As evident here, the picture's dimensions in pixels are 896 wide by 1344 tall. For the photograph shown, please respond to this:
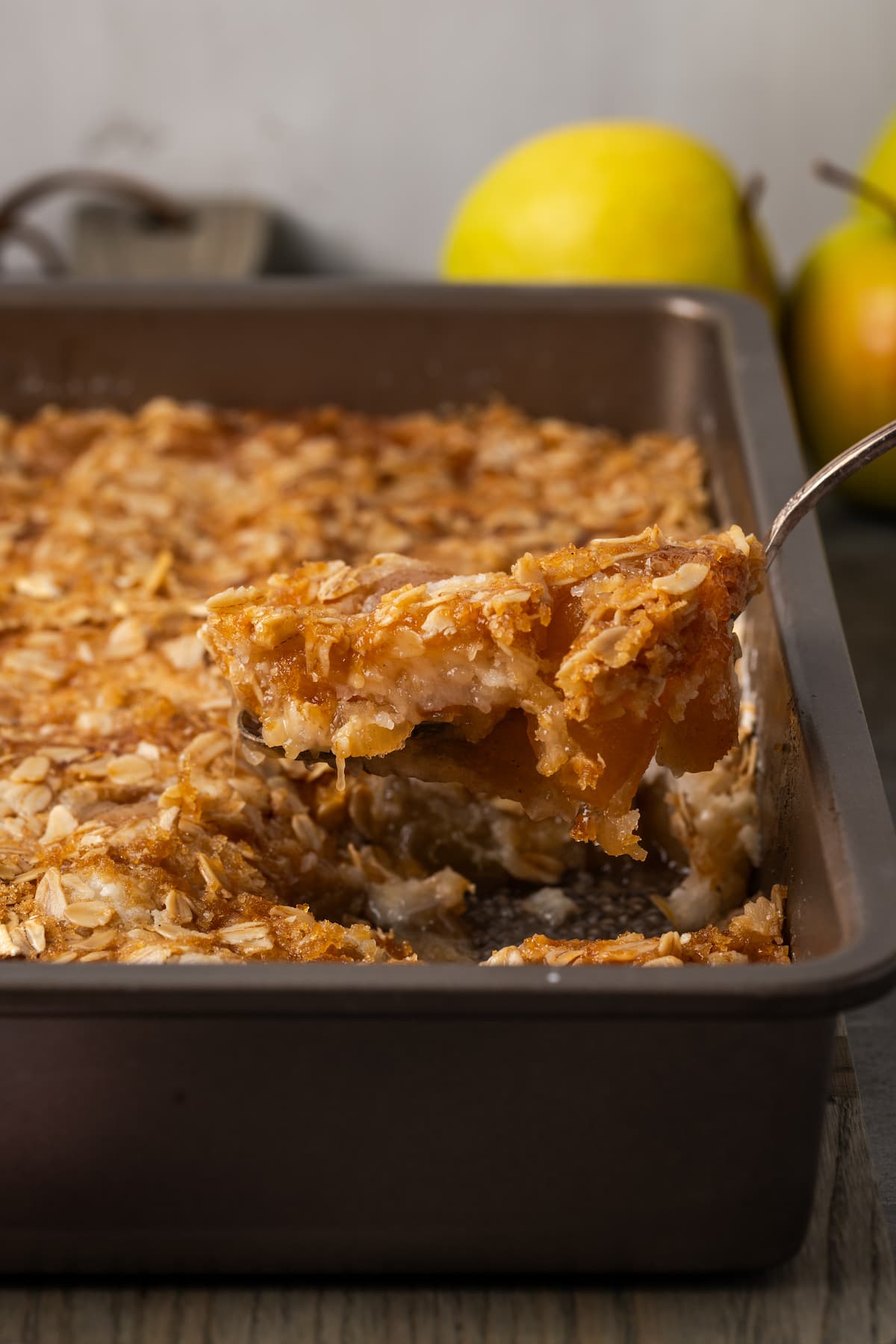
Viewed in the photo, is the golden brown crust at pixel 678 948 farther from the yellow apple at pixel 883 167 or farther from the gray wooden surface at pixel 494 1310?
the yellow apple at pixel 883 167

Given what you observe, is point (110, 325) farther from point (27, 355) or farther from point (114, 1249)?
point (114, 1249)

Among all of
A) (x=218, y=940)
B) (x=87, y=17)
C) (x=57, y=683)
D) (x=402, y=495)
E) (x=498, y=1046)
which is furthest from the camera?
(x=87, y=17)

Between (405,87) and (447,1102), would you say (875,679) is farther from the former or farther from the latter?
(405,87)

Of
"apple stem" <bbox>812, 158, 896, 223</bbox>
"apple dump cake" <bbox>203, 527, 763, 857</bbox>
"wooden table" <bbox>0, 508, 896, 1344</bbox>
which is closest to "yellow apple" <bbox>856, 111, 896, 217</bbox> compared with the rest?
"apple stem" <bbox>812, 158, 896, 223</bbox>

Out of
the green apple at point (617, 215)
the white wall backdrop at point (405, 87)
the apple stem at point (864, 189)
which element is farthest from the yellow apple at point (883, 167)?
the white wall backdrop at point (405, 87)

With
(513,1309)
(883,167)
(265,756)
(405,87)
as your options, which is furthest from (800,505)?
(405,87)

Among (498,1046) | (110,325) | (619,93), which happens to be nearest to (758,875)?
(498,1046)
